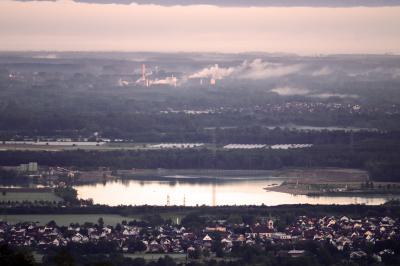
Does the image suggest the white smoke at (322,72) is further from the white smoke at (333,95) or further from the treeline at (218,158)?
the treeline at (218,158)

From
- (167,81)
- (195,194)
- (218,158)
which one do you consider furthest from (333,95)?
→ (195,194)

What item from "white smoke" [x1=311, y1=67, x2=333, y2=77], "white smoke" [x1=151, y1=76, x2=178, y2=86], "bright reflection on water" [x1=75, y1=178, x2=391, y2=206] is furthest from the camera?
"white smoke" [x1=311, y1=67, x2=333, y2=77]

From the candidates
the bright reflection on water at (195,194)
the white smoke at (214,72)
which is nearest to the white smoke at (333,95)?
the white smoke at (214,72)

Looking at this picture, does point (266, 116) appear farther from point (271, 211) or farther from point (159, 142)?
point (271, 211)

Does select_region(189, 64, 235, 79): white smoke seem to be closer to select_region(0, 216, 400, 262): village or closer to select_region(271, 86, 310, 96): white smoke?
select_region(271, 86, 310, 96): white smoke

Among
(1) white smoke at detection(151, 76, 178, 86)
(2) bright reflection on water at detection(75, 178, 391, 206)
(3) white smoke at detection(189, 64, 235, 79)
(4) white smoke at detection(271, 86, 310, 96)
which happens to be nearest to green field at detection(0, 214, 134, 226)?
(2) bright reflection on water at detection(75, 178, 391, 206)

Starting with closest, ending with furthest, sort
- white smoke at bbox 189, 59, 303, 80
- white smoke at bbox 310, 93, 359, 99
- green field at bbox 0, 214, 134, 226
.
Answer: green field at bbox 0, 214, 134, 226, white smoke at bbox 310, 93, 359, 99, white smoke at bbox 189, 59, 303, 80

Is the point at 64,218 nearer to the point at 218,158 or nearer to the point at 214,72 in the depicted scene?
the point at 218,158
